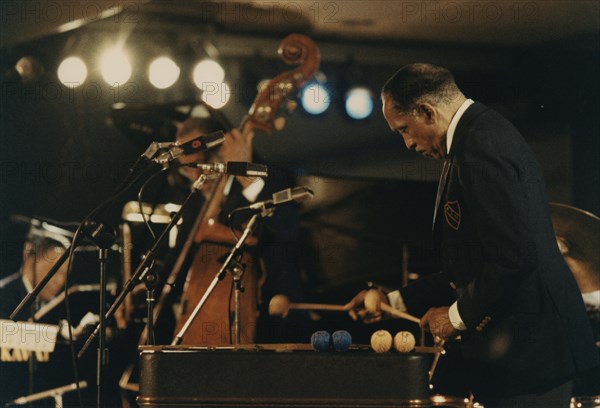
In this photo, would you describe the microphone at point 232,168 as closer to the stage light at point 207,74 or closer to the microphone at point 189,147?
the microphone at point 189,147

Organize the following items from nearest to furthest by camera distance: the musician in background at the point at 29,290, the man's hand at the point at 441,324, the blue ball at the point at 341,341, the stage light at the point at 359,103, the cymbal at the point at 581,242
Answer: the blue ball at the point at 341,341 → the man's hand at the point at 441,324 → the cymbal at the point at 581,242 → the musician in background at the point at 29,290 → the stage light at the point at 359,103

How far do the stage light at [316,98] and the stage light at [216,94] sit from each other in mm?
454

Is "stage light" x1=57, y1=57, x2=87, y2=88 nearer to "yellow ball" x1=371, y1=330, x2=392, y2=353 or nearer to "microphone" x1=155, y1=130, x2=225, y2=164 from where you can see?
"microphone" x1=155, y1=130, x2=225, y2=164

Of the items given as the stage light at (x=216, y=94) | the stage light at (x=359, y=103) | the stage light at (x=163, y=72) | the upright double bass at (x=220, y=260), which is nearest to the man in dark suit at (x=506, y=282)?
the upright double bass at (x=220, y=260)

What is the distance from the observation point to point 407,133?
263 cm

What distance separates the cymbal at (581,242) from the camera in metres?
3.25

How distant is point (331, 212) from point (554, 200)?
1081mm

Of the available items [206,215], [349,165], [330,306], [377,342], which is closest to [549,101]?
[349,165]

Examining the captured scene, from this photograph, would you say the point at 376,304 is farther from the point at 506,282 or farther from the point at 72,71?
the point at 72,71

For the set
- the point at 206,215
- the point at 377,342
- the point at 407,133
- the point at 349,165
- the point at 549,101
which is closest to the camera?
the point at 377,342

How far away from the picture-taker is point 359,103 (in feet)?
14.5

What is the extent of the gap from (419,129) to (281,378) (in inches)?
37.7

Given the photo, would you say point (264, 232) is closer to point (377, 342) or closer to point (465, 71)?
point (465, 71)

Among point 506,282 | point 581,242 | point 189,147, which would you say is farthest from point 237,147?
point 506,282
